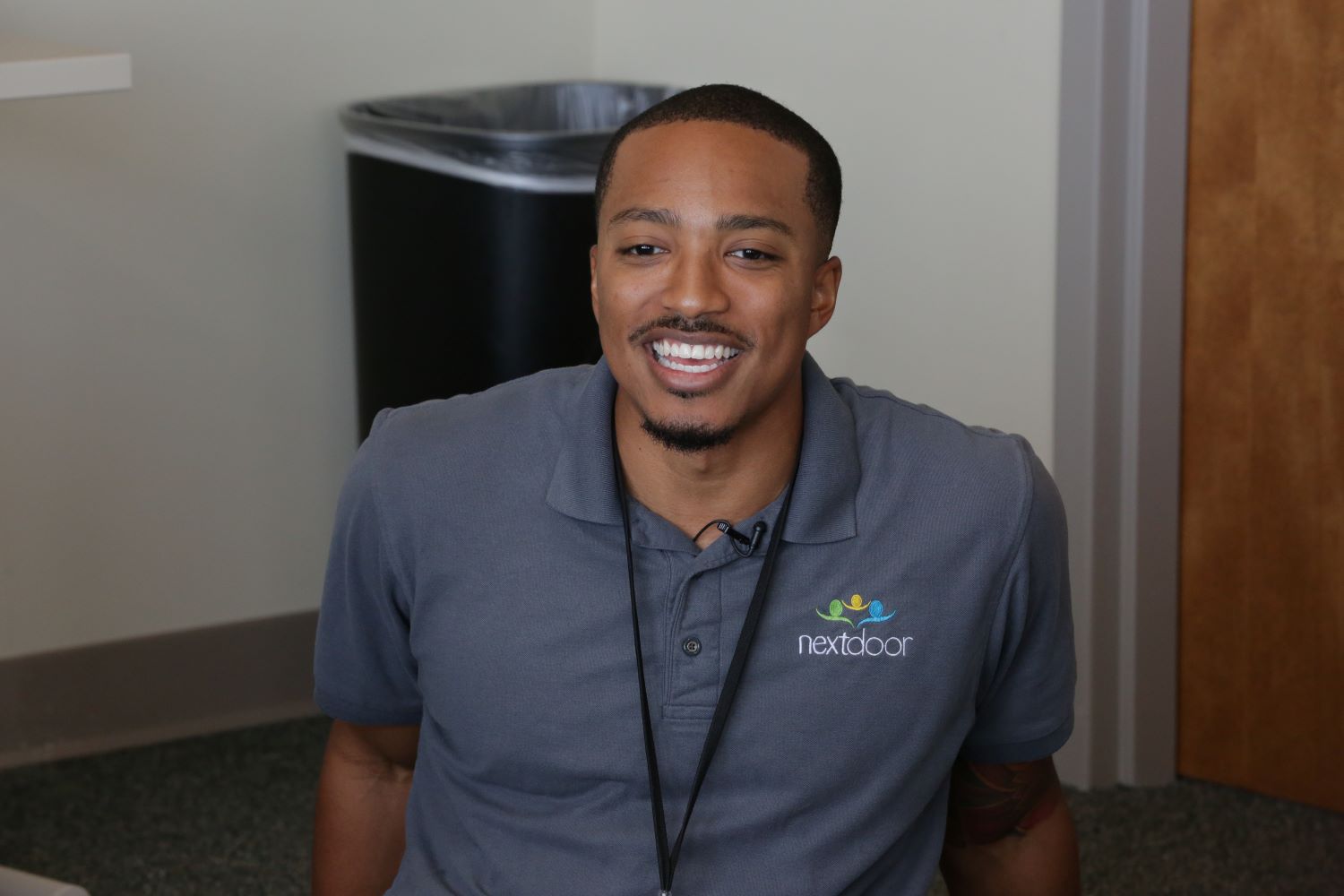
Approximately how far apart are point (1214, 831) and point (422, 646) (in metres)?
1.54

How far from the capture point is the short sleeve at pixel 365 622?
1.46 metres

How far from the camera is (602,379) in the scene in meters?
1.47

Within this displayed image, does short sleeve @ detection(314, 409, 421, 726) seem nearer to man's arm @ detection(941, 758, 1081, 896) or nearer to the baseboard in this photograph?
man's arm @ detection(941, 758, 1081, 896)

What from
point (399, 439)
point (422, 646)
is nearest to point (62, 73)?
point (399, 439)

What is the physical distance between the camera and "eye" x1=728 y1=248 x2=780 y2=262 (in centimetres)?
138

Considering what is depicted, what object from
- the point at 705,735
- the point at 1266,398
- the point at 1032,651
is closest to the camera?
the point at 705,735

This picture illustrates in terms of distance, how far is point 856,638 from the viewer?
1.36 metres

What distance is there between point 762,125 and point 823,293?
16 cm

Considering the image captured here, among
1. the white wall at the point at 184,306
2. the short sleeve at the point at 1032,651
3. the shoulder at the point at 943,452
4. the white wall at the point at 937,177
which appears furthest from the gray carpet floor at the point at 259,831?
the shoulder at the point at 943,452

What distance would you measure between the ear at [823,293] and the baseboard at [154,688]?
1.81 meters

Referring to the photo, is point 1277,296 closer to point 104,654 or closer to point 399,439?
point 399,439

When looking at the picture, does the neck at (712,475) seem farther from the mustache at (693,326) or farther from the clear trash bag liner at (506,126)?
the clear trash bag liner at (506,126)

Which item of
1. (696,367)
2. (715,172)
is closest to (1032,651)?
(696,367)

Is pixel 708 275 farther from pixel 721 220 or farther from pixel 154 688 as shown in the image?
pixel 154 688
